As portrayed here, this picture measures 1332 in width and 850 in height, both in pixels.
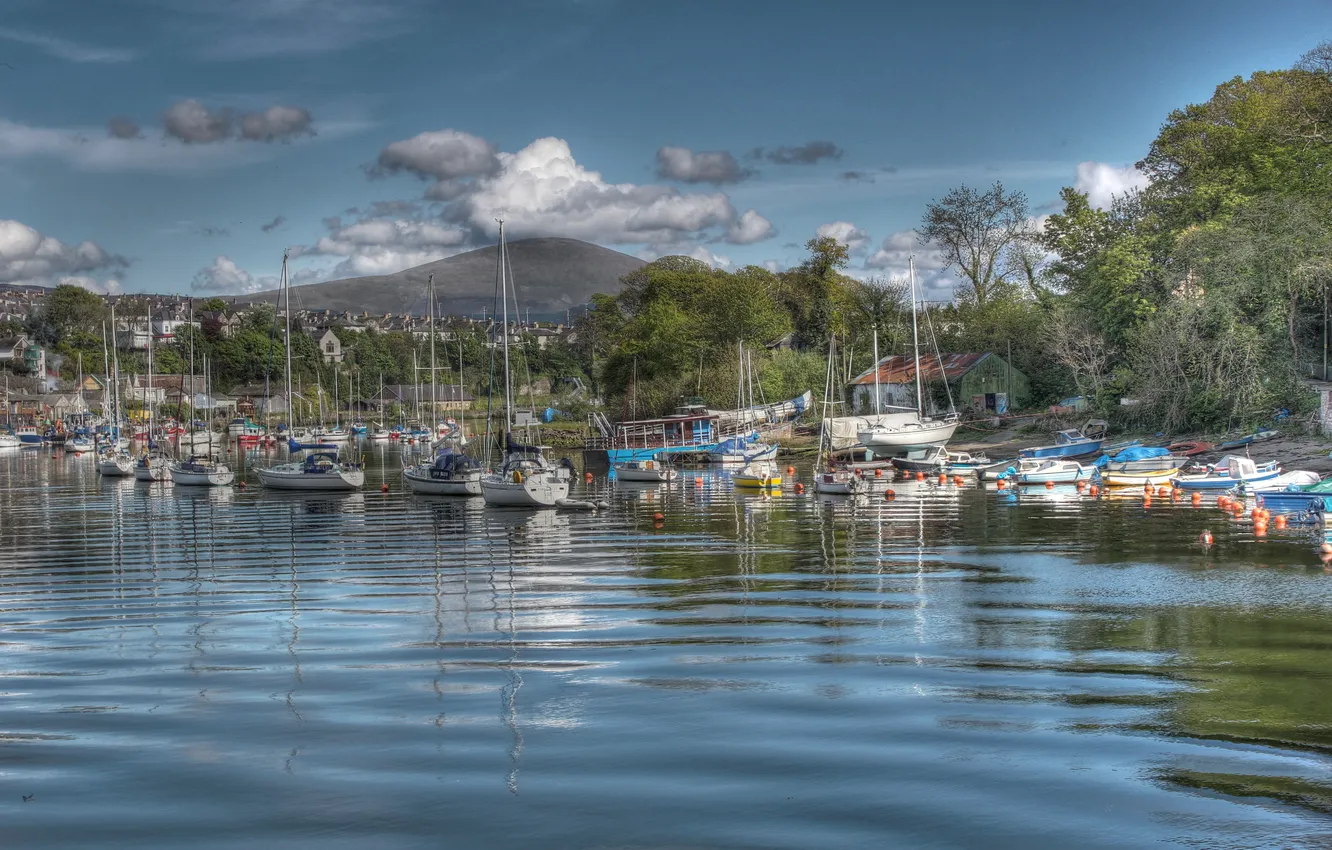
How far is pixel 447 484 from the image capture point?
2136 inches

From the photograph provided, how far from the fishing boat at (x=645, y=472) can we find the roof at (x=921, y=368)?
26.1 m

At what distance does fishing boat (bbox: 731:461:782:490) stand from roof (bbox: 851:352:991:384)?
27904mm

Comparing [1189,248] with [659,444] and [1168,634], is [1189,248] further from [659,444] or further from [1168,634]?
[1168,634]

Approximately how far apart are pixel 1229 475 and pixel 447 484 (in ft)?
112

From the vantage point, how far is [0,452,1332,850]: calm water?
38.3ft

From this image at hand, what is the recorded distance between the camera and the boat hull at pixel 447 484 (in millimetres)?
53531

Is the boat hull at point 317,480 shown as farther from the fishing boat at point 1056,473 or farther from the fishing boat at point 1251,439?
the fishing boat at point 1251,439

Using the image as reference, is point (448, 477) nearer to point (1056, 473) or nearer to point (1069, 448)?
point (1056, 473)

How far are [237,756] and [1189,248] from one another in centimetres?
6198

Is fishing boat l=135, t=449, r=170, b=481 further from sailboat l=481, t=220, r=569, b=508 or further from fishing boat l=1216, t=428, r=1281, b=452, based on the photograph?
fishing boat l=1216, t=428, r=1281, b=452

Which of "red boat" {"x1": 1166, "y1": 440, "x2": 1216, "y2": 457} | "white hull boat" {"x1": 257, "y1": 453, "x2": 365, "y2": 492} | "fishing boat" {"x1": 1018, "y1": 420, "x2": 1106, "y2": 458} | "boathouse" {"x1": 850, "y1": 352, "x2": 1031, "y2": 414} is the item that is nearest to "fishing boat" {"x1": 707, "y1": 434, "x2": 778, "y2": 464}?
"fishing boat" {"x1": 1018, "y1": 420, "x2": 1106, "y2": 458}

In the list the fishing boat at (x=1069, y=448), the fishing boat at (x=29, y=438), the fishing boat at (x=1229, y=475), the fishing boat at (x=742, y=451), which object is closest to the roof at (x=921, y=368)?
the fishing boat at (x=742, y=451)

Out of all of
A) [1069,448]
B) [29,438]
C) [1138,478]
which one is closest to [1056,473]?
[1138,478]

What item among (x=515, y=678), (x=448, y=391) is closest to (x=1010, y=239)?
(x=515, y=678)
